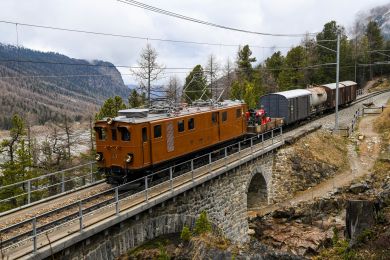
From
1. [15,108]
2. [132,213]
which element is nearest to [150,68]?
[132,213]

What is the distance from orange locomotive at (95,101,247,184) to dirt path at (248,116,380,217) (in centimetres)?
828

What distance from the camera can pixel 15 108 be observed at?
144125 millimetres

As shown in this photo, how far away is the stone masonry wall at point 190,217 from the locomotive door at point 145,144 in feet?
6.46

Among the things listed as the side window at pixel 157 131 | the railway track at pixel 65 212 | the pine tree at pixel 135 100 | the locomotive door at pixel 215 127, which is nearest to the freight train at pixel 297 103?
the locomotive door at pixel 215 127

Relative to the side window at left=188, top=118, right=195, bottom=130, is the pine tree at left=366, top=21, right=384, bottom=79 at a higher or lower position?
higher

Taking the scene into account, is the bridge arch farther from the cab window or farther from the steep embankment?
the cab window

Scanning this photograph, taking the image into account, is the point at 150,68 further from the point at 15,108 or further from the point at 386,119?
the point at 15,108

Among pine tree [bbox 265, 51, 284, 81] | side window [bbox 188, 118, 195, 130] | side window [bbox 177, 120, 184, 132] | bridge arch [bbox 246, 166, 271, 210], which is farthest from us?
pine tree [bbox 265, 51, 284, 81]

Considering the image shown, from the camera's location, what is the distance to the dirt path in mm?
25016

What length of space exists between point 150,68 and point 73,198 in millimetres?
18634

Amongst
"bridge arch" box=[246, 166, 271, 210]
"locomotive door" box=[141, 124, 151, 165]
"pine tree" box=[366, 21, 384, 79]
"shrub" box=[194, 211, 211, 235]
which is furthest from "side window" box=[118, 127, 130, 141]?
"pine tree" box=[366, 21, 384, 79]

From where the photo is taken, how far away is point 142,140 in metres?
16.0

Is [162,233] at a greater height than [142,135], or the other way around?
[142,135]

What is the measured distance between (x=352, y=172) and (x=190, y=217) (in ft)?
51.3
